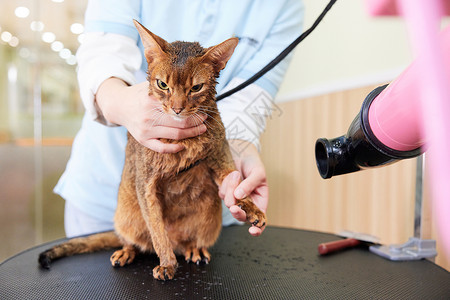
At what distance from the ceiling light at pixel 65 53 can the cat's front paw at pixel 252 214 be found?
2090 mm

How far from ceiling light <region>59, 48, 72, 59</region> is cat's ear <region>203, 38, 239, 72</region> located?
2022 millimetres

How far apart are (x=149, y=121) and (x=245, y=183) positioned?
0.19m

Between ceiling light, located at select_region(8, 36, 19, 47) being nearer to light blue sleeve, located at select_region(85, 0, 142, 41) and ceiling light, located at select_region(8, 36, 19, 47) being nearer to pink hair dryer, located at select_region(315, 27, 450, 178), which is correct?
light blue sleeve, located at select_region(85, 0, 142, 41)

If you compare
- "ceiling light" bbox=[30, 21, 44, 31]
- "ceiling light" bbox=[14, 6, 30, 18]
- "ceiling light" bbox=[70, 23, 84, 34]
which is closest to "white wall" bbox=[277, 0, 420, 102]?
"ceiling light" bbox=[70, 23, 84, 34]

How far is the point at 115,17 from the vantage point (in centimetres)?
74

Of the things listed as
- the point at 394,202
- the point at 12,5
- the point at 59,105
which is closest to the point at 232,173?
the point at 394,202

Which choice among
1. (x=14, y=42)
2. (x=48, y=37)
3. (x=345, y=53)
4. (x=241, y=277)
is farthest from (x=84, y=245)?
(x=14, y=42)

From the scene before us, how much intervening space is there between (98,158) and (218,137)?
0.54 meters

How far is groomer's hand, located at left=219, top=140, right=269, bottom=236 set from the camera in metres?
0.56

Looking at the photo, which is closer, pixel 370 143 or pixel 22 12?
pixel 370 143

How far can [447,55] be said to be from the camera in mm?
258

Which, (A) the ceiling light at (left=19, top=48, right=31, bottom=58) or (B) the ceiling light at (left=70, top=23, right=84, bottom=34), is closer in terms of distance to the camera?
(B) the ceiling light at (left=70, top=23, right=84, bottom=34)

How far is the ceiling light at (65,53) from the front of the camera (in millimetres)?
2316

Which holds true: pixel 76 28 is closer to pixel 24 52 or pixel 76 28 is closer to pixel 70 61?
pixel 70 61
